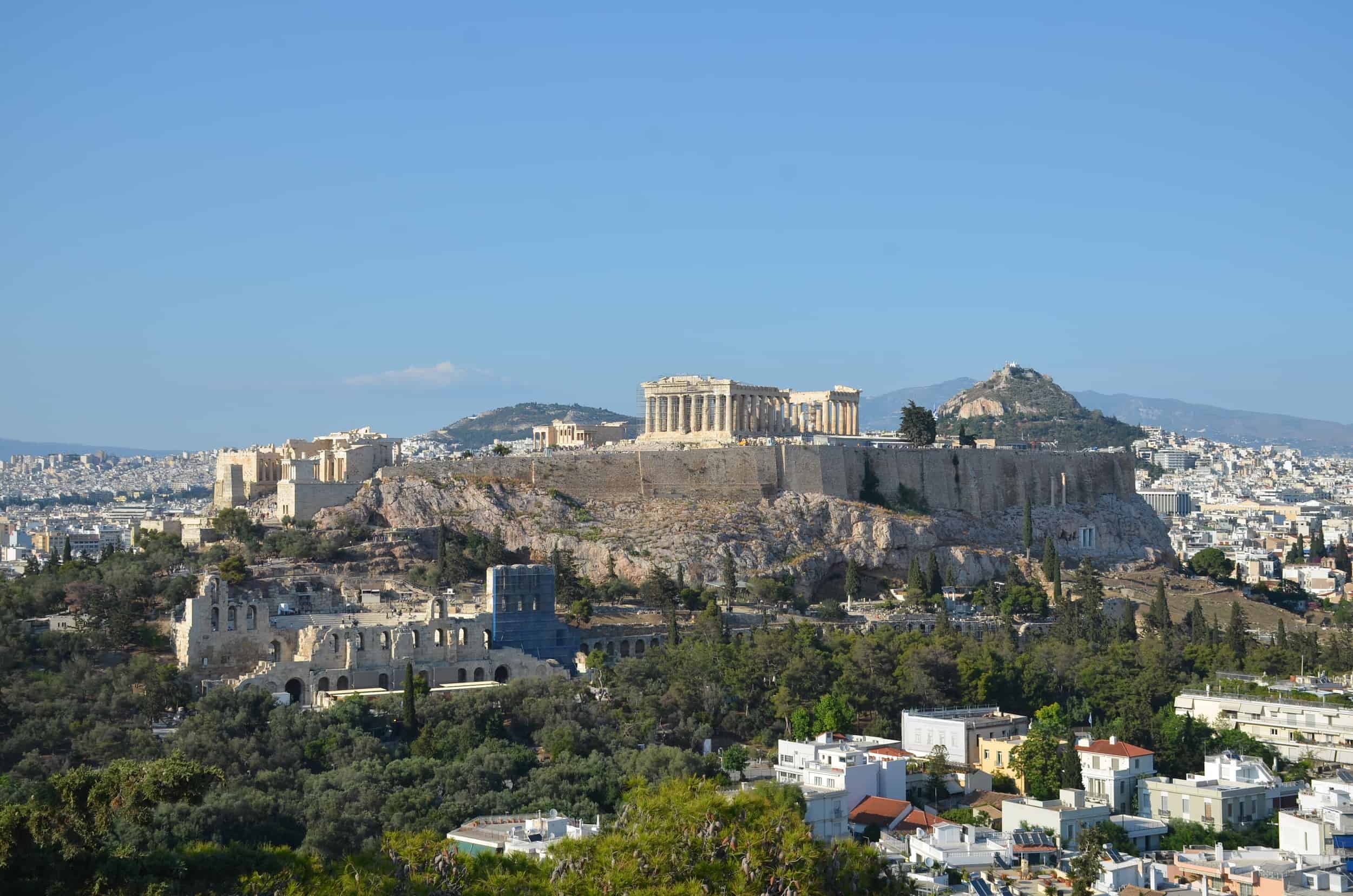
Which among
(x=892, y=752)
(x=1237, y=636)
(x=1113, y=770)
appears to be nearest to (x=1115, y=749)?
(x=1113, y=770)

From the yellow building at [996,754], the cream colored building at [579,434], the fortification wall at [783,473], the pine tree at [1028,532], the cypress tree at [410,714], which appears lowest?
the yellow building at [996,754]

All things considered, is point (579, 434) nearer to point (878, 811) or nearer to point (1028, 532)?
point (1028, 532)

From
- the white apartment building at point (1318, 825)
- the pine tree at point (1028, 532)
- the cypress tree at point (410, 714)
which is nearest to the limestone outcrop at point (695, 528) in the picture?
the pine tree at point (1028, 532)

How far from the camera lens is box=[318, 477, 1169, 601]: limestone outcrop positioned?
5959 cm

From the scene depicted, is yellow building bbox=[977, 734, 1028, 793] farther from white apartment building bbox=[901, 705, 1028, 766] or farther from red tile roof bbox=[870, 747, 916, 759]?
red tile roof bbox=[870, 747, 916, 759]

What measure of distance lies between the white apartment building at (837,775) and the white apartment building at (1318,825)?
763cm

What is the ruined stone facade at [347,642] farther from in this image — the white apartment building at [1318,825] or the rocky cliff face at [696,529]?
the white apartment building at [1318,825]

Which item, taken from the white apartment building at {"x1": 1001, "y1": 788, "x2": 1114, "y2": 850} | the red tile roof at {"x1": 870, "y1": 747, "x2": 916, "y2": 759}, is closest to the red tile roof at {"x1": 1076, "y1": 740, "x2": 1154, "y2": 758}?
the white apartment building at {"x1": 1001, "y1": 788, "x2": 1114, "y2": 850}

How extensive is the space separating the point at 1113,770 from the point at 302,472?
97.0 ft

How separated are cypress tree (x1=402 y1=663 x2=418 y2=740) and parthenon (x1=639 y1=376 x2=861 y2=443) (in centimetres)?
2932

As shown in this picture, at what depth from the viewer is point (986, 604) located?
6053 cm

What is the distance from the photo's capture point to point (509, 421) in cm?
17412

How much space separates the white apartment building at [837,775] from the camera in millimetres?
36656

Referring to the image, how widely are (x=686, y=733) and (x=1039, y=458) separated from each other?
3977cm
